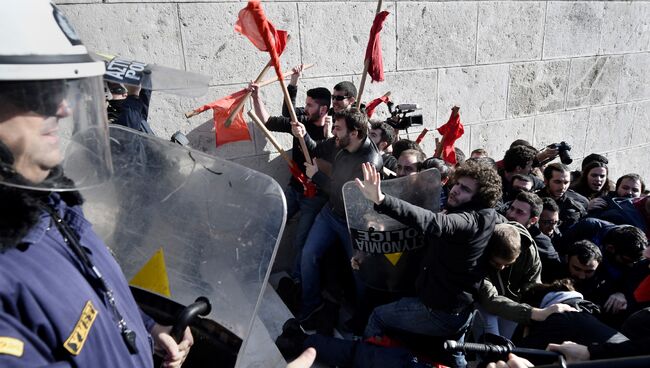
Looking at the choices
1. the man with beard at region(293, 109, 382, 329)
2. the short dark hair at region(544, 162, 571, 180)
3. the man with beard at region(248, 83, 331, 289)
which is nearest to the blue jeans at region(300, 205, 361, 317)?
the man with beard at region(293, 109, 382, 329)

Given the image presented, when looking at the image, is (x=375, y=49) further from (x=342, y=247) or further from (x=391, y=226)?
(x=391, y=226)

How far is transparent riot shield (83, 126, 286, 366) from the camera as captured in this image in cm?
147

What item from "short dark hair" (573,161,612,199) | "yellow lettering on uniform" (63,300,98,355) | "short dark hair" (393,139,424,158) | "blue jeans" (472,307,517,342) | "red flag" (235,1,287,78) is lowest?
"blue jeans" (472,307,517,342)

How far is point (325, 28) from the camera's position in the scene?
14.2 feet

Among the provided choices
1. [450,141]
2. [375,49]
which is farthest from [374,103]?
[450,141]

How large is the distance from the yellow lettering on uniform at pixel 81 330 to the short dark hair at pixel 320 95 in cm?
314

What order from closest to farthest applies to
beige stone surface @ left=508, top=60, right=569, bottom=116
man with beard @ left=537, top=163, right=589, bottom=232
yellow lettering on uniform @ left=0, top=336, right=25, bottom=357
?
yellow lettering on uniform @ left=0, top=336, right=25, bottom=357 < man with beard @ left=537, top=163, right=589, bottom=232 < beige stone surface @ left=508, top=60, right=569, bottom=116

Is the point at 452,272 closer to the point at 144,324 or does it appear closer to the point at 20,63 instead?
the point at 144,324

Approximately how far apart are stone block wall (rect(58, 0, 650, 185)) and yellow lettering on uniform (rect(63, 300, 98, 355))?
292 cm

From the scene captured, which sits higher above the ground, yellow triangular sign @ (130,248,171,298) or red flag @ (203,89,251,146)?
red flag @ (203,89,251,146)

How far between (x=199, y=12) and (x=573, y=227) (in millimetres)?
3392

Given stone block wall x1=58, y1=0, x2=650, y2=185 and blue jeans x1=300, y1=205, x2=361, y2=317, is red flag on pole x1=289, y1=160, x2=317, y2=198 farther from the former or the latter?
stone block wall x1=58, y1=0, x2=650, y2=185

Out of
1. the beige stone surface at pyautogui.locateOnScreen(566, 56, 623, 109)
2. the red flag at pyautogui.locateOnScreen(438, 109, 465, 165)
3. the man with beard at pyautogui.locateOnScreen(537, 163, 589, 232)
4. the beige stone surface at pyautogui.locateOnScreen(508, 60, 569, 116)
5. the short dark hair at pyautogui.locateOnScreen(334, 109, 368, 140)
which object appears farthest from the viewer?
the beige stone surface at pyautogui.locateOnScreen(566, 56, 623, 109)

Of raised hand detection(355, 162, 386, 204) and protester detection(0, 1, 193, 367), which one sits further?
raised hand detection(355, 162, 386, 204)
